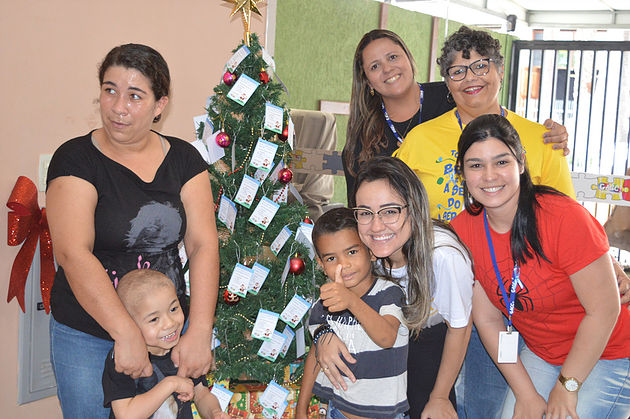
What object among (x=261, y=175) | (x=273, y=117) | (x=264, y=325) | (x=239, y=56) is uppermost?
(x=239, y=56)

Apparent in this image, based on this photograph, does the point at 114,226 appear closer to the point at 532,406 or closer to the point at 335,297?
the point at 335,297

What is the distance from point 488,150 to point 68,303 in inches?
51.6

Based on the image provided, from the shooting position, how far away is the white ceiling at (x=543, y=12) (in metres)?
6.55

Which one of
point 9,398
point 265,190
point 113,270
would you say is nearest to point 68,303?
point 113,270

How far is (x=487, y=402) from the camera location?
7.28 ft

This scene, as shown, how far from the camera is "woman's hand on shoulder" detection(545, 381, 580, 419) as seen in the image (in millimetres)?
1908

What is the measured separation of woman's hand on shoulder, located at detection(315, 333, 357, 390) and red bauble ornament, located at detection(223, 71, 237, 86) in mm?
1263

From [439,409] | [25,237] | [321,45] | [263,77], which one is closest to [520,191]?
[439,409]

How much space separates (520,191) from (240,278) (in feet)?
4.11

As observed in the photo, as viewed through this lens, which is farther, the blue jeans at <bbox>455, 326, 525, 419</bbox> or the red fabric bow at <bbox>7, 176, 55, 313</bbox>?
the red fabric bow at <bbox>7, 176, 55, 313</bbox>

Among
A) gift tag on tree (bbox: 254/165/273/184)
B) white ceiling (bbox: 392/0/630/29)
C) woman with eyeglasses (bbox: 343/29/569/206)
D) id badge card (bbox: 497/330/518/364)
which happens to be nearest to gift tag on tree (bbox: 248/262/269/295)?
gift tag on tree (bbox: 254/165/273/184)

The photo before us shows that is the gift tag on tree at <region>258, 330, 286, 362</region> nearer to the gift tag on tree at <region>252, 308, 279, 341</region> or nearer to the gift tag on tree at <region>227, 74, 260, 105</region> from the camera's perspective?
the gift tag on tree at <region>252, 308, 279, 341</region>

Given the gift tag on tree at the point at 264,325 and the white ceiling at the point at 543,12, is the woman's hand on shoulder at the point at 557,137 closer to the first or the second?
the gift tag on tree at the point at 264,325

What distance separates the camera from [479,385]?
2.23 metres
